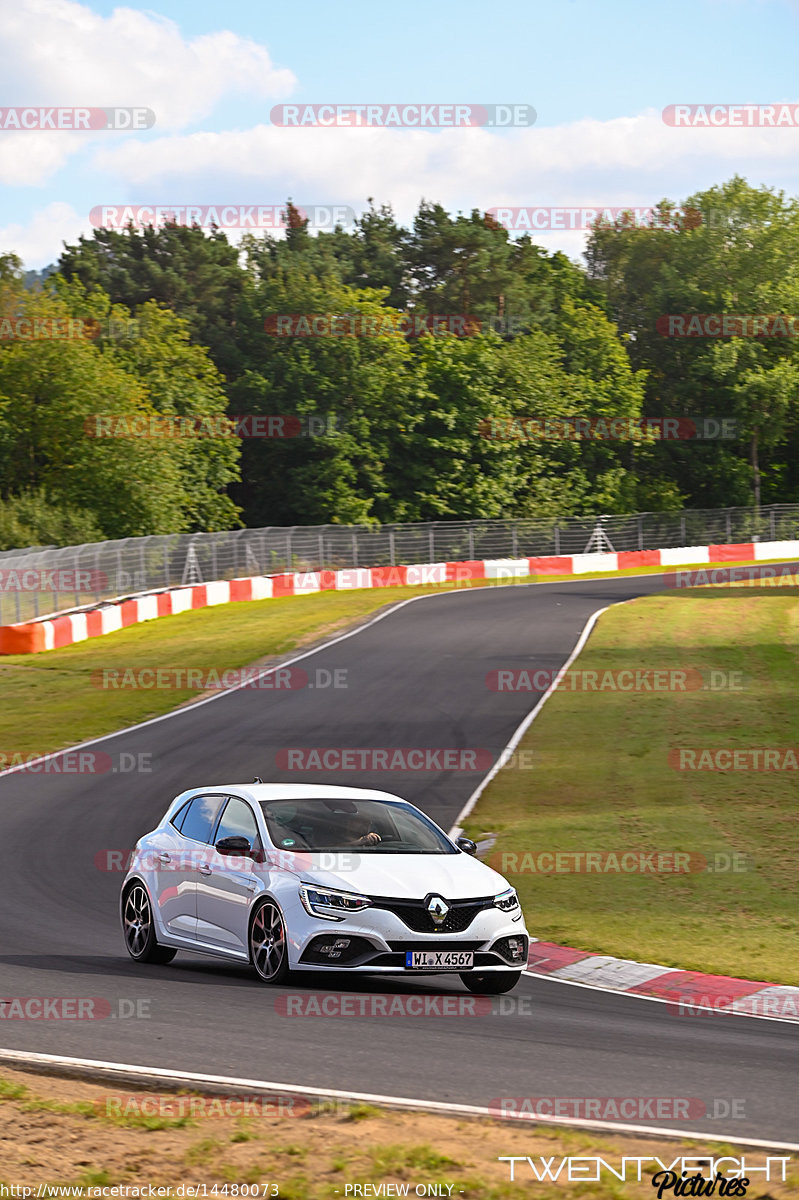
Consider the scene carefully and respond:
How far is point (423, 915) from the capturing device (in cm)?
987

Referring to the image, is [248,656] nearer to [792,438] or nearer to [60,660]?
[60,660]

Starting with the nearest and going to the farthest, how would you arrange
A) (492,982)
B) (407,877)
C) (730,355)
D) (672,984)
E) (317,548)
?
1. (407,877)
2. (492,982)
3. (672,984)
4. (317,548)
5. (730,355)

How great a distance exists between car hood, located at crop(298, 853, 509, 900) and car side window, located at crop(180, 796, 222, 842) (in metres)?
Result: 1.44

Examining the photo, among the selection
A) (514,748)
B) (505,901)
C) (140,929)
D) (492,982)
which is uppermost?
(505,901)

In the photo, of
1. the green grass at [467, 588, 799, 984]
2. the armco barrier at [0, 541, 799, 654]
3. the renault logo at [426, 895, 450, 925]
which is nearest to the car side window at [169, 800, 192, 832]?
the renault logo at [426, 895, 450, 925]

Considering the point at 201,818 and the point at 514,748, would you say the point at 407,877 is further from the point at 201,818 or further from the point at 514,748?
the point at 514,748

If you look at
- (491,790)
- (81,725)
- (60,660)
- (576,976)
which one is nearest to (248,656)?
(60,660)

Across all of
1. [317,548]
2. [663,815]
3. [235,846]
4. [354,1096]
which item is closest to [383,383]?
[317,548]

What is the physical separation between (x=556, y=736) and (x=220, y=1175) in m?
17.6

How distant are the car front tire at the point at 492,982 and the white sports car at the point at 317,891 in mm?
10

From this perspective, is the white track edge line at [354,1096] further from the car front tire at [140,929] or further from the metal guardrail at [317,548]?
the metal guardrail at [317,548]

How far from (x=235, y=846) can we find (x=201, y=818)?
1.13m

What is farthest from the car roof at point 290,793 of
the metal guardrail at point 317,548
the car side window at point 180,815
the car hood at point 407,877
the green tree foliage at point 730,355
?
the green tree foliage at point 730,355

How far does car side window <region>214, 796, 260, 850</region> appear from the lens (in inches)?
426
